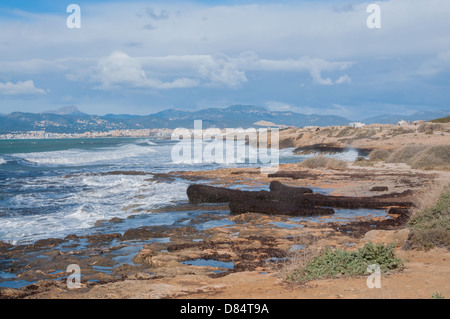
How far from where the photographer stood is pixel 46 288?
7.73m

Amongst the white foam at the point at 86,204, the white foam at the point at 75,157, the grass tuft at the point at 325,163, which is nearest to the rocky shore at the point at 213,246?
the white foam at the point at 86,204

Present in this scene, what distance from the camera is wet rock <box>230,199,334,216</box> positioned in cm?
1519

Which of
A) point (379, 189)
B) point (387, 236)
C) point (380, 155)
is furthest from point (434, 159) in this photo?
point (387, 236)

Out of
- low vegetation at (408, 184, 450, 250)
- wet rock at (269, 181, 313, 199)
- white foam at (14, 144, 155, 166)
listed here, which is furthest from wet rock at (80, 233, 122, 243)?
white foam at (14, 144, 155, 166)

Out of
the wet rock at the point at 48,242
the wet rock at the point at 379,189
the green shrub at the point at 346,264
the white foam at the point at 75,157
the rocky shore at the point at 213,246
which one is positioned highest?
the white foam at the point at 75,157

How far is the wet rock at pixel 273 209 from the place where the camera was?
15.2 m

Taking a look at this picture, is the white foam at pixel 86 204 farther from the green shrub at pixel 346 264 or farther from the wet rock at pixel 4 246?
the green shrub at pixel 346 264

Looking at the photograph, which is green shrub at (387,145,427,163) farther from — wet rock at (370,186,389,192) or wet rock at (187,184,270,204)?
wet rock at (187,184,270,204)

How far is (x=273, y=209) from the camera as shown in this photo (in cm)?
1534

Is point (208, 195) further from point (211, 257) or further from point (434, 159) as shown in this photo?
point (434, 159)

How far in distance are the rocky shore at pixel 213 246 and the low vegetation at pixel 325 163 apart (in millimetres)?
13063

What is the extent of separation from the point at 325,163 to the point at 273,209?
19.3 metres
